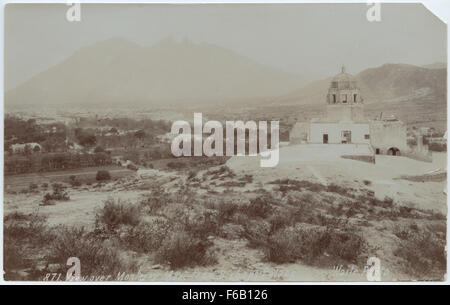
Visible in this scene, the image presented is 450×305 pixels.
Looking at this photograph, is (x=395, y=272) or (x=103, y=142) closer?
(x=395, y=272)

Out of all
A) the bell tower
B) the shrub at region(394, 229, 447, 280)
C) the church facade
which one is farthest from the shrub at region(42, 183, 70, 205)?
the shrub at region(394, 229, 447, 280)

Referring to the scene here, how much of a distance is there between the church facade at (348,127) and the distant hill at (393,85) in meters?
0.16

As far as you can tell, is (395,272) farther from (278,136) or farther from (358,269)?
(278,136)

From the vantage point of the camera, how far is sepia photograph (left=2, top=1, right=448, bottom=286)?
24.6 ft

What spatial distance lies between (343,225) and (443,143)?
6.30ft

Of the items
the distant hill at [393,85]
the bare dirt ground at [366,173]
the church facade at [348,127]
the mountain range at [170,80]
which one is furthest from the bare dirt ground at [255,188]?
the mountain range at [170,80]

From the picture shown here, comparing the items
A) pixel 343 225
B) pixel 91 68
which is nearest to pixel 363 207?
pixel 343 225

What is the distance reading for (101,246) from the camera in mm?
7520

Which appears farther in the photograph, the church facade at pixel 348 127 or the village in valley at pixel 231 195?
the church facade at pixel 348 127

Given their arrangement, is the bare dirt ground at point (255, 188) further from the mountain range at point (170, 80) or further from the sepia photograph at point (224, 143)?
the mountain range at point (170, 80)

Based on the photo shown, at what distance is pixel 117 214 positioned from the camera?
7598mm
